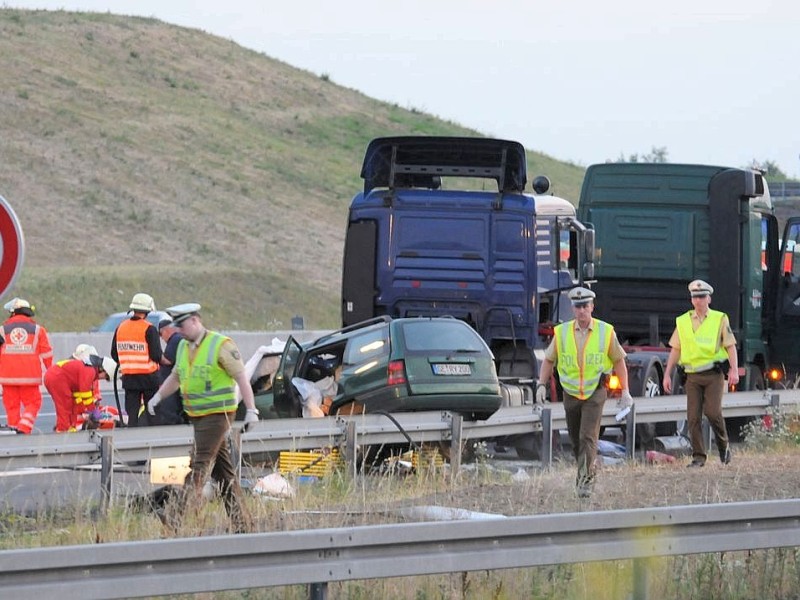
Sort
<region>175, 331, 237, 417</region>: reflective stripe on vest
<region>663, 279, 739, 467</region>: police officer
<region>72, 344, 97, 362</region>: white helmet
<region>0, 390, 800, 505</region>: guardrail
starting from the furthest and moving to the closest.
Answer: <region>72, 344, 97, 362</region>: white helmet < <region>663, 279, 739, 467</region>: police officer < <region>0, 390, 800, 505</region>: guardrail < <region>175, 331, 237, 417</region>: reflective stripe on vest

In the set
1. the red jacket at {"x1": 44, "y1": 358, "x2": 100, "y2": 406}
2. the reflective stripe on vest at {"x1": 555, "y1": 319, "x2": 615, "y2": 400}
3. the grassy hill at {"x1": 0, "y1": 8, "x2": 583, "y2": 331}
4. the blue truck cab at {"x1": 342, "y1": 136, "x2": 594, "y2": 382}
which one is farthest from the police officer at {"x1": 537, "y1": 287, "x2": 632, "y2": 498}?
the grassy hill at {"x1": 0, "y1": 8, "x2": 583, "y2": 331}

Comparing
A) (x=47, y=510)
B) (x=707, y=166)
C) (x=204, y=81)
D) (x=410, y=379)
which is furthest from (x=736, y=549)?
(x=204, y=81)

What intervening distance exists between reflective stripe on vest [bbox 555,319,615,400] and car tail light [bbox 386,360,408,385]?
2697mm

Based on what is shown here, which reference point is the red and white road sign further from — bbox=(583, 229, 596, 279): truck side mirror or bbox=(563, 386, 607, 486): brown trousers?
bbox=(583, 229, 596, 279): truck side mirror

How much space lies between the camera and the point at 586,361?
13000mm

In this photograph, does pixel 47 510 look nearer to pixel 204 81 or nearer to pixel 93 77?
pixel 93 77

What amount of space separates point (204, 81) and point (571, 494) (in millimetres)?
77156

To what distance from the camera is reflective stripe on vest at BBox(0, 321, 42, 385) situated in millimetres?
17297

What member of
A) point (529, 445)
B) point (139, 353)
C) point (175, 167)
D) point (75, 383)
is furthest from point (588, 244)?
point (175, 167)

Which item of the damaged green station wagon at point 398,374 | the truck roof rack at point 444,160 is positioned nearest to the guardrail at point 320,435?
the damaged green station wagon at point 398,374

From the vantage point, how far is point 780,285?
22609 mm

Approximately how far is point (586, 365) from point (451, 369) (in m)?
2.85

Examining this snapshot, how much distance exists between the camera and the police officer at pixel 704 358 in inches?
601

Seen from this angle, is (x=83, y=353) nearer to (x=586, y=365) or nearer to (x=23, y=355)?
(x=23, y=355)
